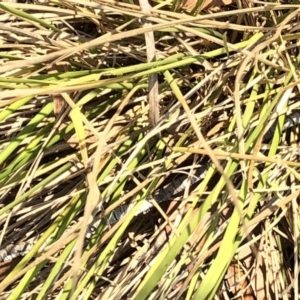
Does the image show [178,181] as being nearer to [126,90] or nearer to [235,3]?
[126,90]

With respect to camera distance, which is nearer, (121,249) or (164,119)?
(164,119)

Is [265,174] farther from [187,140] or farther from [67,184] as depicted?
[67,184]

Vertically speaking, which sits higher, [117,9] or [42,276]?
[117,9]

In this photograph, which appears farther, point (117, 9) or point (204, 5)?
point (204, 5)

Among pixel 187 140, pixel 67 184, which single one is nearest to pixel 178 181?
pixel 187 140

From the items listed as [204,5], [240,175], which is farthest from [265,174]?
[204,5]

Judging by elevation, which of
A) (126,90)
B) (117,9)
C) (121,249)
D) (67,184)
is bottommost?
(121,249)

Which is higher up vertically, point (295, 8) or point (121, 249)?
point (295, 8)
